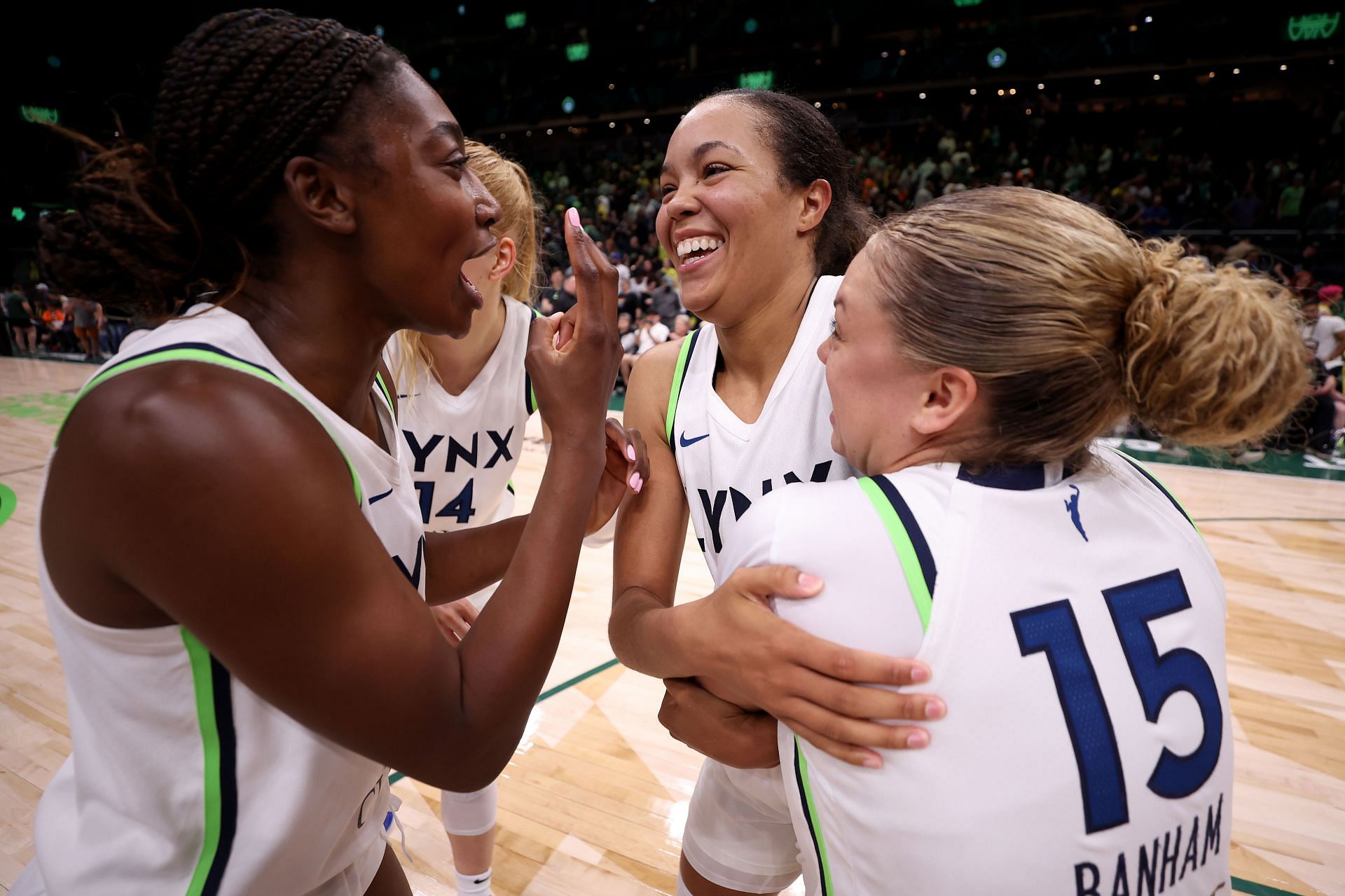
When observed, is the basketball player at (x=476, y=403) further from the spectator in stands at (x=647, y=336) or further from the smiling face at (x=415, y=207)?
the spectator in stands at (x=647, y=336)

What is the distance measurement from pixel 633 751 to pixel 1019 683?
2.33 metres

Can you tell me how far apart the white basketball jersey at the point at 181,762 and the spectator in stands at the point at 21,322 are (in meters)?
19.5

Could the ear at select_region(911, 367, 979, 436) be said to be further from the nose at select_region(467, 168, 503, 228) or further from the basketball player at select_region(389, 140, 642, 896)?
the basketball player at select_region(389, 140, 642, 896)

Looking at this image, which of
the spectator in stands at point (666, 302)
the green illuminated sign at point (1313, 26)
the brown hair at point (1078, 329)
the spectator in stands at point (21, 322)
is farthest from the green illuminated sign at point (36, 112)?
the green illuminated sign at point (1313, 26)

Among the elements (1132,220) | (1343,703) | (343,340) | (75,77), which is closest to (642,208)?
(1132,220)

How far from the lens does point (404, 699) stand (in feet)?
2.68

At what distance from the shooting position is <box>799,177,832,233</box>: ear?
1585mm

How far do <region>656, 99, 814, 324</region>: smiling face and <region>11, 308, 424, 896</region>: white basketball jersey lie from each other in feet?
2.73

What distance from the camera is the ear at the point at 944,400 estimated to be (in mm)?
956

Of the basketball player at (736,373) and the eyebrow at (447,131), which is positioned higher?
the eyebrow at (447,131)

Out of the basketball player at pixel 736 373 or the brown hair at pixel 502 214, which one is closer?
the basketball player at pixel 736 373

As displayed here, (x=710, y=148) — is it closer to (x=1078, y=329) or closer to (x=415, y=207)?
(x=415, y=207)

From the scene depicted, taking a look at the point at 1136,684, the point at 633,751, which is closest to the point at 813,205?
the point at 1136,684

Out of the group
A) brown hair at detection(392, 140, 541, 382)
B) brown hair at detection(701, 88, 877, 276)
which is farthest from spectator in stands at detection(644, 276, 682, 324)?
brown hair at detection(701, 88, 877, 276)
